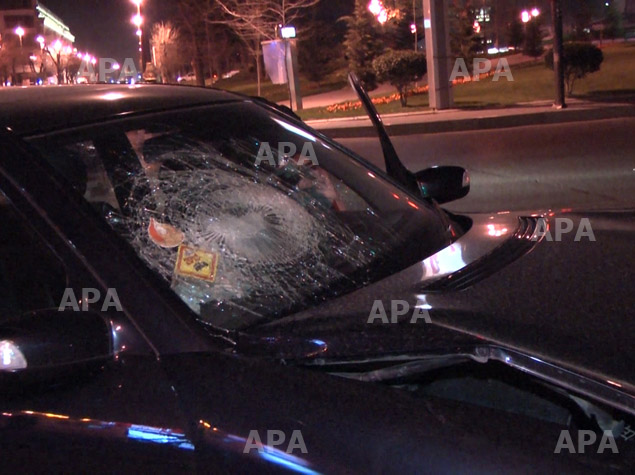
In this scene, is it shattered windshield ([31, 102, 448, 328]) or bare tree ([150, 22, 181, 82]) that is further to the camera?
bare tree ([150, 22, 181, 82])

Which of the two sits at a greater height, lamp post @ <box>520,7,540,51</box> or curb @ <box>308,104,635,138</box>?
lamp post @ <box>520,7,540,51</box>

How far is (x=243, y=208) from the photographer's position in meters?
2.73

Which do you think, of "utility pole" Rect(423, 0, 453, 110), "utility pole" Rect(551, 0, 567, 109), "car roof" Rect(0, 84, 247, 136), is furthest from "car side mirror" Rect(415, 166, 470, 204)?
"utility pole" Rect(423, 0, 453, 110)

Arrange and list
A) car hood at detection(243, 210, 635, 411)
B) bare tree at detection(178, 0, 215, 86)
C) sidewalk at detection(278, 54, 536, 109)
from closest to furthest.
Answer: car hood at detection(243, 210, 635, 411) < sidewalk at detection(278, 54, 536, 109) < bare tree at detection(178, 0, 215, 86)

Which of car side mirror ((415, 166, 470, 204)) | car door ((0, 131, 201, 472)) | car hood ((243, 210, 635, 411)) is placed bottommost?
car door ((0, 131, 201, 472))

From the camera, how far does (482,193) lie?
31.6 ft

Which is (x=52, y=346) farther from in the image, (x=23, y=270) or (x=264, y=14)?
(x=264, y=14)

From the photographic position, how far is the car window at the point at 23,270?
2.22 m

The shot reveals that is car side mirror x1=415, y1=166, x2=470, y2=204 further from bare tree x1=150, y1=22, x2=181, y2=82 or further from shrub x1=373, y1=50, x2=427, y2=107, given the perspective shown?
bare tree x1=150, y1=22, x2=181, y2=82

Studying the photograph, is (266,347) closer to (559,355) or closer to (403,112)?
(559,355)

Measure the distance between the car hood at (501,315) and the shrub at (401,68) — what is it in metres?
19.2

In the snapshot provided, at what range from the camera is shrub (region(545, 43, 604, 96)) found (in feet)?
62.8

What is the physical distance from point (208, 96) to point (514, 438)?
70.0 inches

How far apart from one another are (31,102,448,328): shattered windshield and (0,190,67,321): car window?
0.65 feet
